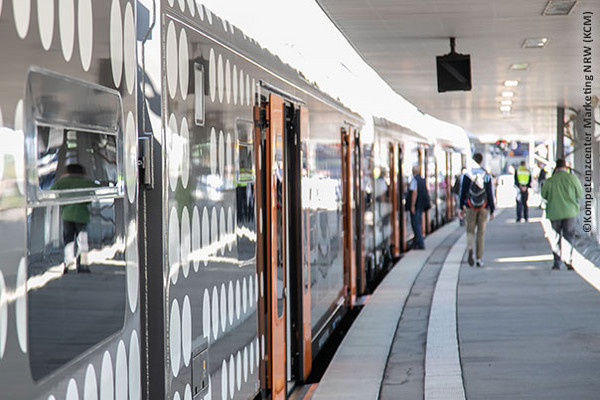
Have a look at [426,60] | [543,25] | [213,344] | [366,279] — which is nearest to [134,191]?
[213,344]

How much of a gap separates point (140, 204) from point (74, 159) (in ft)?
2.43

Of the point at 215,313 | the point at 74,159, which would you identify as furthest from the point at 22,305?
the point at 215,313

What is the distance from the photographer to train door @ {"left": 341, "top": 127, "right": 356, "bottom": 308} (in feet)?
34.0

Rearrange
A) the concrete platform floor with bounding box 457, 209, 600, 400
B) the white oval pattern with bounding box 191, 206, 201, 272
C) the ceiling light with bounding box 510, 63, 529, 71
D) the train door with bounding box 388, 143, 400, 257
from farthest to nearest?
the train door with bounding box 388, 143, 400, 257
the ceiling light with bounding box 510, 63, 529, 71
the concrete platform floor with bounding box 457, 209, 600, 400
the white oval pattern with bounding box 191, 206, 201, 272

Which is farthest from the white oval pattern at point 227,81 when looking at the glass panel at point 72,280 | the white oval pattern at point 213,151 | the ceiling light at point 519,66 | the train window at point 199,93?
the ceiling light at point 519,66

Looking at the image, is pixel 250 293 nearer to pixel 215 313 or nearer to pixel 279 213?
pixel 215 313

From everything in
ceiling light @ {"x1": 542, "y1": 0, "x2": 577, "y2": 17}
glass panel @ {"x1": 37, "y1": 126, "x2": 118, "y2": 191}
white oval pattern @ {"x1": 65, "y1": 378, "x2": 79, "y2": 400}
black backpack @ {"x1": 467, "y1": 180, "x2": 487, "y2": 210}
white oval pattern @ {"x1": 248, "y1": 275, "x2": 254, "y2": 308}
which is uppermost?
ceiling light @ {"x1": 542, "y1": 0, "x2": 577, "y2": 17}

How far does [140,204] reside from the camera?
310 cm

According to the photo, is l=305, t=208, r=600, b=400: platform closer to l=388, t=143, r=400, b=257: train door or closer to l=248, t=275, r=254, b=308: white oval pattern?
l=388, t=143, r=400, b=257: train door

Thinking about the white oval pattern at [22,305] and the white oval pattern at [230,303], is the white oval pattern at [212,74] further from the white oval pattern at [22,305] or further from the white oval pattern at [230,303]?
the white oval pattern at [22,305]

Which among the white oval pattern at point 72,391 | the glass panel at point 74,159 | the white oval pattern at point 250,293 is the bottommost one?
the white oval pattern at point 250,293

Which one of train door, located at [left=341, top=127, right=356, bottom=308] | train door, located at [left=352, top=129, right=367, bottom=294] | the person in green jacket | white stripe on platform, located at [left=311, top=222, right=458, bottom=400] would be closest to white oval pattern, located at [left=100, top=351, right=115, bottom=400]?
white stripe on platform, located at [left=311, top=222, right=458, bottom=400]

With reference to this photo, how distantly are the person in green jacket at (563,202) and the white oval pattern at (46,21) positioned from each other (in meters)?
13.7

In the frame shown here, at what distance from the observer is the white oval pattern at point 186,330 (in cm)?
342
